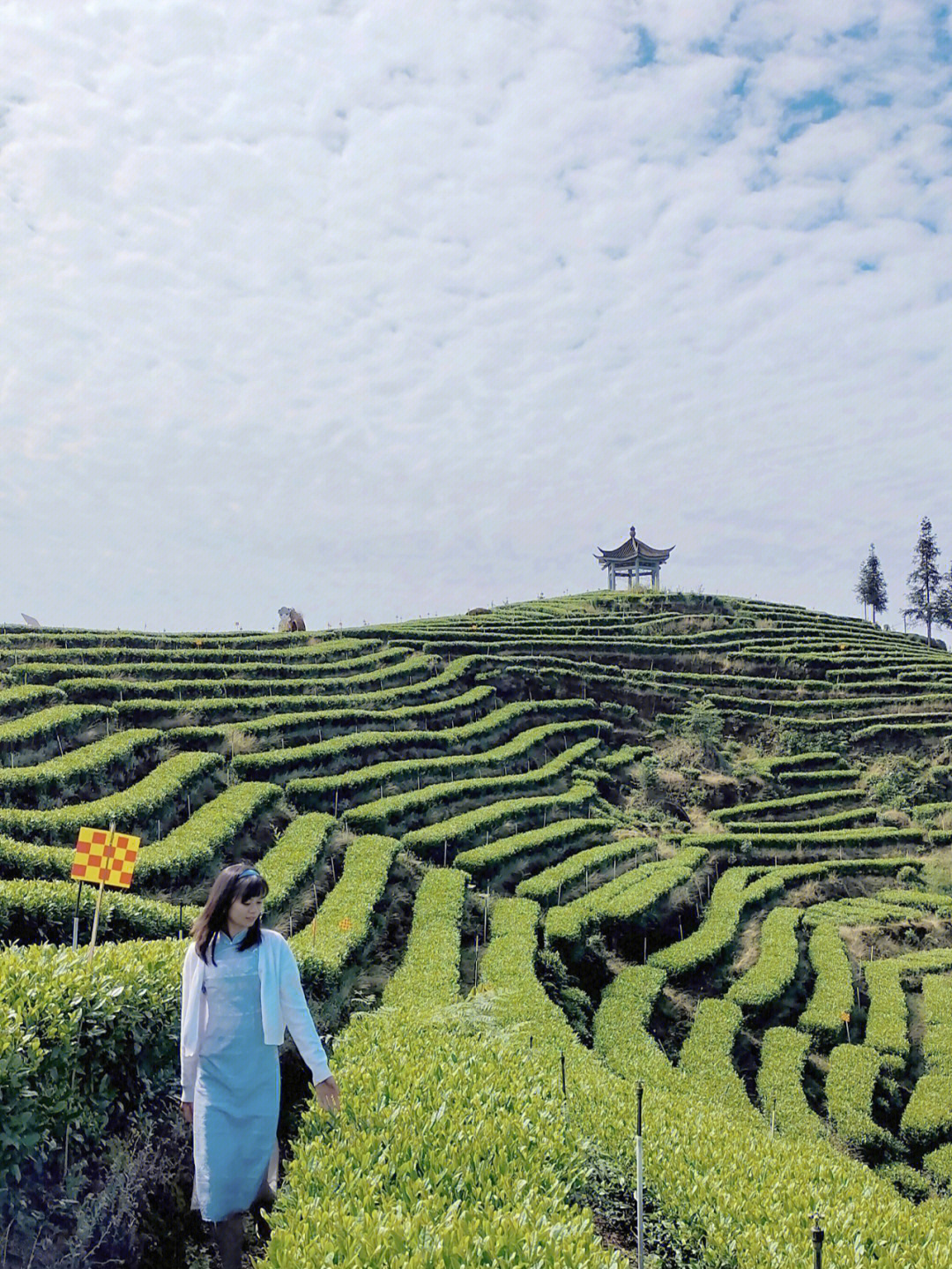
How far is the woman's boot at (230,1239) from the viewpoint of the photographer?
4840mm

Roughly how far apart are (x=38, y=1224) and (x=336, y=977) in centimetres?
755

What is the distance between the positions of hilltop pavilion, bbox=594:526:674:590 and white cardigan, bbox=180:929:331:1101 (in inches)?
2326

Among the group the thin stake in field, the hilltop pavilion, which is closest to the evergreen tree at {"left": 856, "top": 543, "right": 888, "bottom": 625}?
the hilltop pavilion

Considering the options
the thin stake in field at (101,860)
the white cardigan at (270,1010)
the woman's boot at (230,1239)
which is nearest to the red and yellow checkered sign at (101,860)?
the thin stake in field at (101,860)

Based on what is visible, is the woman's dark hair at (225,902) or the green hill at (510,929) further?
the green hill at (510,929)

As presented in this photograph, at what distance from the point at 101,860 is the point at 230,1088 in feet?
15.0

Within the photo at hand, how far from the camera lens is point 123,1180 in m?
5.45

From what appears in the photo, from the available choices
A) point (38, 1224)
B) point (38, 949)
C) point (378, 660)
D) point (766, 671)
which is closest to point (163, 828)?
point (38, 949)

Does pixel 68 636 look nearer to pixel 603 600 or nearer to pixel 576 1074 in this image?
pixel 576 1074

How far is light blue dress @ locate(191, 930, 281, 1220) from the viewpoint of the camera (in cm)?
482

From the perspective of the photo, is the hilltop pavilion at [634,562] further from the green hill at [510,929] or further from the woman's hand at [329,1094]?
the woman's hand at [329,1094]

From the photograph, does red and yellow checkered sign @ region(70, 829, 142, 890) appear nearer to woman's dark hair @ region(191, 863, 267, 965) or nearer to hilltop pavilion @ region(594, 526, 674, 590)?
woman's dark hair @ region(191, 863, 267, 965)

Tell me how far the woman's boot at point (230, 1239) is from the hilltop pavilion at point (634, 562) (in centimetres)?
5934

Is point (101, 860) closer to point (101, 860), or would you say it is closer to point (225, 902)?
point (101, 860)
